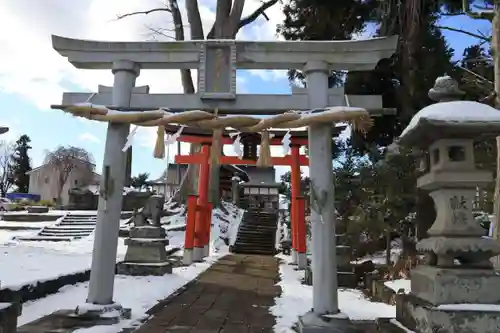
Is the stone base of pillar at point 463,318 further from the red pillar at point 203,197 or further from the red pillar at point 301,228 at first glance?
the red pillar at point 203,197

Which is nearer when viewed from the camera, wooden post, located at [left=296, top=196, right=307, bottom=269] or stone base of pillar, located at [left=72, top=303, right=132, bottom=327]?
stone base of pillar, located at [left=72, top=303, right=132, bottom=327]

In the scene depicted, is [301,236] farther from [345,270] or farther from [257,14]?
[257,14]

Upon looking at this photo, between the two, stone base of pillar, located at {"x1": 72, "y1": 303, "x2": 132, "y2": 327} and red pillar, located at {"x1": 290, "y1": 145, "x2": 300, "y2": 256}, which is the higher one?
red pillar, located at {"x1": 290, "y1": 145, "x2": 300, "y2": 256}

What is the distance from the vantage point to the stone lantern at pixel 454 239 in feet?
13.9

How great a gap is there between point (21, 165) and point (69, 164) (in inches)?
299

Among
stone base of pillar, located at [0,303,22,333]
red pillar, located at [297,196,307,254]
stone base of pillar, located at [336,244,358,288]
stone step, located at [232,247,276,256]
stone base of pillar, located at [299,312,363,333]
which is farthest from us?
stone step, located at [232,247,276,256]

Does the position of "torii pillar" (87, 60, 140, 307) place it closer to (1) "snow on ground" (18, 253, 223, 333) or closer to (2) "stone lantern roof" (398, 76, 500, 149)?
(1) "snow on ground" (18, 253, 223, 333)

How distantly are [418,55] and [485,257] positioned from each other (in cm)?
803

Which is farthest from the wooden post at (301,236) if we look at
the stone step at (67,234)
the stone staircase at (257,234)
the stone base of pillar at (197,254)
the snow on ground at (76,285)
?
the stone step at (67,234)

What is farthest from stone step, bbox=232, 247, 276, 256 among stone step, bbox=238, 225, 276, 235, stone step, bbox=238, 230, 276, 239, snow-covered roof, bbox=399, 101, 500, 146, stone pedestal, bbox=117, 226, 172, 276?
snow-covered roof, bbox=399, 101, 500, 146

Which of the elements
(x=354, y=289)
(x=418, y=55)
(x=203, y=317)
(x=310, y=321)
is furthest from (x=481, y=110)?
(x=418, y=55)

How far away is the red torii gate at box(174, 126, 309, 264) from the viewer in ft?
43.3

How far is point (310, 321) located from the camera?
552 cm

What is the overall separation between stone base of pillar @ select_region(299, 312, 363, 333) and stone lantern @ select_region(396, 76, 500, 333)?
2.34 ft
